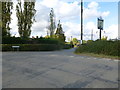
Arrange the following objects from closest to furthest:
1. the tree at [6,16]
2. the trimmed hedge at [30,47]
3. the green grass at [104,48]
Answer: the green grass at [104,48], the trimmed hedge at [30,47], the tree at [6,16]

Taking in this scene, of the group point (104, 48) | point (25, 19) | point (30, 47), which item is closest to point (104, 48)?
point (104, 48)

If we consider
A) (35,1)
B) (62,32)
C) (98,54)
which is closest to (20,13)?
(35,1)

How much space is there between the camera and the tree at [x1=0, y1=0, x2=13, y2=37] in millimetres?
21547

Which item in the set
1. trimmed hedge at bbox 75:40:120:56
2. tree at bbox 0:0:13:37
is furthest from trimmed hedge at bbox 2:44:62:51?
trimmed hedge at bbox 75:40:120:56

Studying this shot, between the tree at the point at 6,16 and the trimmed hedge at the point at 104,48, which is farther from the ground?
the tree at the point at 6,16

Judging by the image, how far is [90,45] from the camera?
15312 millimetres

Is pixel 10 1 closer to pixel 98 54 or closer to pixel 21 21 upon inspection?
pixel 21 21

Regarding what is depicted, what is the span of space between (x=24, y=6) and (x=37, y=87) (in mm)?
22472

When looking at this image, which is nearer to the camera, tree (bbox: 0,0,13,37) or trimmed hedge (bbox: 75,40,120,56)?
trimmed hedge (bbox: 75,40,120,56)

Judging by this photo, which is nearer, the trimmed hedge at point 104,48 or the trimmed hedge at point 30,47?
the trimmed hedge at point 104,48

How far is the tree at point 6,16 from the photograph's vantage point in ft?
70.7

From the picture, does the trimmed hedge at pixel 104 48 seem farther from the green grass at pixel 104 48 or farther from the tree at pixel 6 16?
the tree at pixel 6 16

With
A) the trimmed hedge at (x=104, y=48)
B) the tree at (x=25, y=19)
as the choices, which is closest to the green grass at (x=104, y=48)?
the trimmed hedge at (x=104, y=48)

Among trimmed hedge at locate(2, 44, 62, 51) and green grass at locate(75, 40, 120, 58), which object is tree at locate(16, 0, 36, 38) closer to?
trimmed hedge at locate(2, 44, 62, 51)
